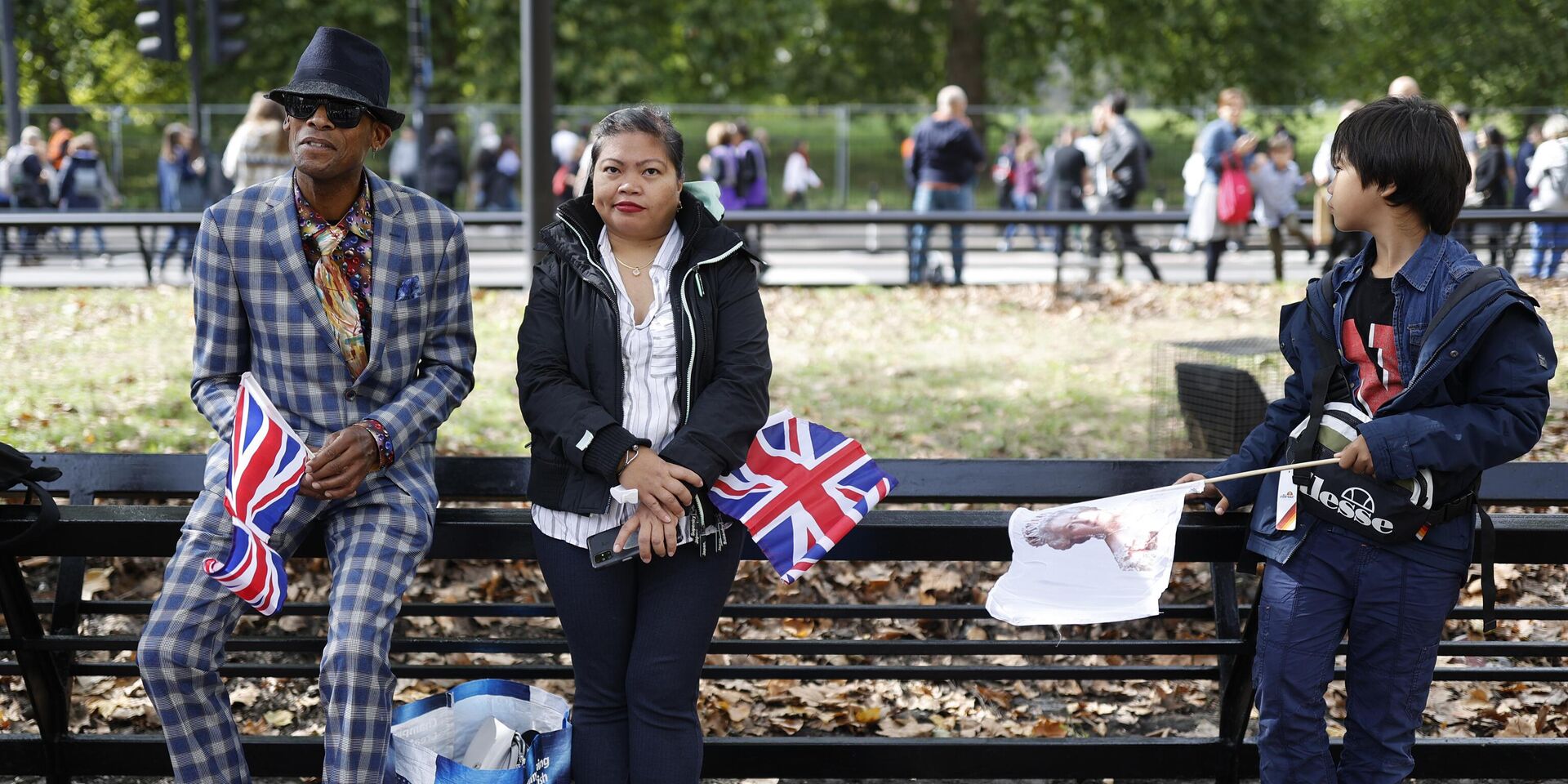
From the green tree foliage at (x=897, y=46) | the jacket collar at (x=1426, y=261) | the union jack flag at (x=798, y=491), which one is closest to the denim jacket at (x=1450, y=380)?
the jacket collar at (x=1426, y=261)

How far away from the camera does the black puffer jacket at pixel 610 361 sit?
3035mm

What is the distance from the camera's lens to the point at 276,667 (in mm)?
3674

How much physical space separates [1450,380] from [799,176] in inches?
907

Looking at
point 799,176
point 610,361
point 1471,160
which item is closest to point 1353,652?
point 610,361

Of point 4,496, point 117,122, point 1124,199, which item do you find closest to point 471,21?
point 117,122

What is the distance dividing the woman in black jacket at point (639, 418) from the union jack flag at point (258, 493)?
0.52 m

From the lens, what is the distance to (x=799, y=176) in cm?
2566

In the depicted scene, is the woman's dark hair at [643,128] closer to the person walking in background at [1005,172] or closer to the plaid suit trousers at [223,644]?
the plaid suit trousers at [223,644]

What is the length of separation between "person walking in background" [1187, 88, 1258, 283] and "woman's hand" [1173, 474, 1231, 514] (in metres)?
11.3

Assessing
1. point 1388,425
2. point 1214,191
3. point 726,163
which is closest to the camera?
point 1388,425

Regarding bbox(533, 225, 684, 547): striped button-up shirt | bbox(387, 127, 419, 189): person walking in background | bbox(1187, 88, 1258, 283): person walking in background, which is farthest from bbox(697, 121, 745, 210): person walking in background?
bbox(533, 225, 684, 547): striped button-up shirt

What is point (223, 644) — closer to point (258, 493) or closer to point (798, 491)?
point (258, 493)

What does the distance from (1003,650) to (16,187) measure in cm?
2091

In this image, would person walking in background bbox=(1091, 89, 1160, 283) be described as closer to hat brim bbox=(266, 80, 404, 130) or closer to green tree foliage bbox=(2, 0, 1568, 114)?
hat brim bbox=(266, 80, 404, 130)
